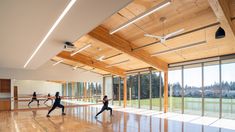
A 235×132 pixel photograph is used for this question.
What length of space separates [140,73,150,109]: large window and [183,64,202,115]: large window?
2860 mm

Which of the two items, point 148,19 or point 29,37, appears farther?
point 148,19

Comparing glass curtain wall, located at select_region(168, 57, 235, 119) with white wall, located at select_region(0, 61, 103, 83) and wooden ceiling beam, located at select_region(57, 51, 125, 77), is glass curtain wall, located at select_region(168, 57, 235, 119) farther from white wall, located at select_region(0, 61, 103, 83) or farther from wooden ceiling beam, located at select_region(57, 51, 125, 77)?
white wall, located at select_region(0, 61, 103, 83)

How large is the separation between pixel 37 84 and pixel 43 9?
42.3ft

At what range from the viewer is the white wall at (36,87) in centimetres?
1459

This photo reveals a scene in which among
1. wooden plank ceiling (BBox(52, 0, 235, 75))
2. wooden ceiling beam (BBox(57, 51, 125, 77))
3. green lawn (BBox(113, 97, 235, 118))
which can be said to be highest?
wooden plank ceiling (BBox(52, 0, 235, 75))

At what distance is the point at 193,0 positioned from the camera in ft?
16.7

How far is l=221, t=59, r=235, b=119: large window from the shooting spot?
26.6ft

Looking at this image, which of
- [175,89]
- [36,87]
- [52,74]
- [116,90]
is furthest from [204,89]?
[36,87]

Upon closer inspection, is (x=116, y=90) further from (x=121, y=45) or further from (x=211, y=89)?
(x=211, y=89)

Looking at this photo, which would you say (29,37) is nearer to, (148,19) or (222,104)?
(148,19)

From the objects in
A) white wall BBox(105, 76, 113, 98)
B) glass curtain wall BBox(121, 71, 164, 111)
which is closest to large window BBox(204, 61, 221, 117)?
glass curtain wall BBox(121, 71, 164, 111)

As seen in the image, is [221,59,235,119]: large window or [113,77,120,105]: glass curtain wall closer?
[221,59,235,119]: large window

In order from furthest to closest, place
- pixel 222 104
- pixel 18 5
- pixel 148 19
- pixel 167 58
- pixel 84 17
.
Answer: pixel 167 58
pixel 222 104
pixel 148 19
pixel 84 17
pixel 18 5

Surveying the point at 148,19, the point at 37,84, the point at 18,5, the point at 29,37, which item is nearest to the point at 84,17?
the point at 18,5
